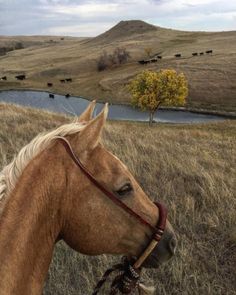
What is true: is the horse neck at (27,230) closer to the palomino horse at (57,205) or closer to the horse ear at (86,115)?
the palomino horse at (57,205)

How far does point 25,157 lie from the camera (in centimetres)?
313

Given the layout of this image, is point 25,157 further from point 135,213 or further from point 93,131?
point 135,213

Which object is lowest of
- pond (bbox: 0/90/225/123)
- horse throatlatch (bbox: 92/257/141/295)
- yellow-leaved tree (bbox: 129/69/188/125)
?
pond (bbox: 0/90/225/123)

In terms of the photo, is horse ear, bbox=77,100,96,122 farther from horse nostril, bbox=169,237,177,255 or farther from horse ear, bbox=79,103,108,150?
horse nostril, bbox=169,237,177,255

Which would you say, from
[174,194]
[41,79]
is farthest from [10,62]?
[174,194]

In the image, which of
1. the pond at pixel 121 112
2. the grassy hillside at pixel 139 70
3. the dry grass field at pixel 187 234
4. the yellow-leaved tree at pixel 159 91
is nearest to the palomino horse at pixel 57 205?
the dry grass field at pixel 187 234

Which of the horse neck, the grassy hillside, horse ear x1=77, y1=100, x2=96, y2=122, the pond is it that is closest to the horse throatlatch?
the horse neck

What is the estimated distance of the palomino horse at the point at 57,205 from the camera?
2904mm

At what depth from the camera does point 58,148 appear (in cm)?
302

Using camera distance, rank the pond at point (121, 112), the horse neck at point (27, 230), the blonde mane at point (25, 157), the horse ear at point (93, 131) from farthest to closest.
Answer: the pond at point (121, 112)
the blonde mane at point (25, 157)
the horse ear at point (93, 131)
the horse neck at point (27, 230)

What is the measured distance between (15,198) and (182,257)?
3073 mm

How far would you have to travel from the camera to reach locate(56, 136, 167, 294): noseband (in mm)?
3014

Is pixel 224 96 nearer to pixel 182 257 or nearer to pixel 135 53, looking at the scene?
pixel 135 53

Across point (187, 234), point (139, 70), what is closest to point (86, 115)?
point (187, 234)
